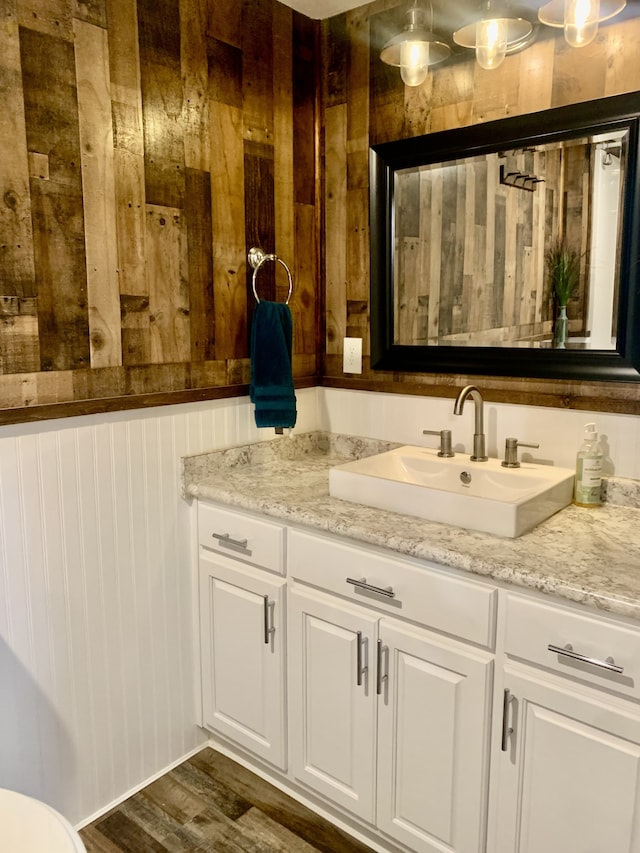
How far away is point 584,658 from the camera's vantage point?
1.28 meters

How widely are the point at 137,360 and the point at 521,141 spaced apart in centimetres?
121

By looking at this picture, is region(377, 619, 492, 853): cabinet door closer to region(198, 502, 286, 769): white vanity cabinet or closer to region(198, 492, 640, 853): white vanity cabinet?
region(198, 492, 640, 853): white vanity cabinet

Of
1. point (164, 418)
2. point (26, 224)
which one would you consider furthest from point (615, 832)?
point (26, 224)

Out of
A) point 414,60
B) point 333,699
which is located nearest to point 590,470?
point 333,699

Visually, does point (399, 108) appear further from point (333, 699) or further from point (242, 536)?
point (333, 699)

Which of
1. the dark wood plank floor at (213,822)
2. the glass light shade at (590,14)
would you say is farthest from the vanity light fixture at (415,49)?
the dark wood plank floor at (213,822)

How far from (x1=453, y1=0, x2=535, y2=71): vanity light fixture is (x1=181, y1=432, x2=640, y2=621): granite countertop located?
1.15 metres

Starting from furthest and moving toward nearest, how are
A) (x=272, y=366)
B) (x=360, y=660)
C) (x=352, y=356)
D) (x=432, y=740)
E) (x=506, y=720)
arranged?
(x=352, y=356) → (x=272, y=366) → (x=360, y=660) → (x=432, y=740) → (x=506, y=720)

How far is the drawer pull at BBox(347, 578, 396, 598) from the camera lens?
158 centimetres

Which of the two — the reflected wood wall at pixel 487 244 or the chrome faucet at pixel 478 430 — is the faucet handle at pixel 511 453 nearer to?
the chrome faucet at pixel 478 430

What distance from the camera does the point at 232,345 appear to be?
2146mm

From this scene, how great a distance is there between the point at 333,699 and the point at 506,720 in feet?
1.61

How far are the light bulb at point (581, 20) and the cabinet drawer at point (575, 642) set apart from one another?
4.23 feet

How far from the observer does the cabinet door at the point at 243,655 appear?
1.87 meters
